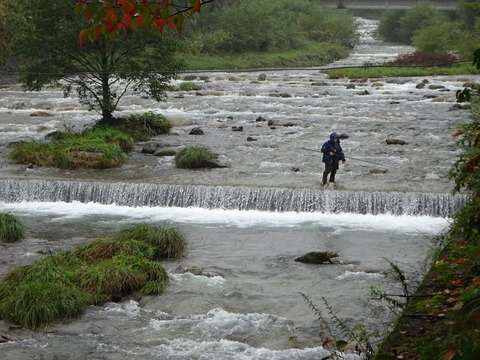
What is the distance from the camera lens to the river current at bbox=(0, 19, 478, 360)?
9.85 meters

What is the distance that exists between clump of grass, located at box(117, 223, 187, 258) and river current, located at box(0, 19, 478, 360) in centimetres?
35

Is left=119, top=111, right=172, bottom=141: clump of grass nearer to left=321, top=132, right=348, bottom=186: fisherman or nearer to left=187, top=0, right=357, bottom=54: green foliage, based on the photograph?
left=321, top=132, right=348, bottom=186: fisherman

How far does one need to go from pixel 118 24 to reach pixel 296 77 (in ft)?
144

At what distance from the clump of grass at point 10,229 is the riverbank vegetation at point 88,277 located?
6.59ft

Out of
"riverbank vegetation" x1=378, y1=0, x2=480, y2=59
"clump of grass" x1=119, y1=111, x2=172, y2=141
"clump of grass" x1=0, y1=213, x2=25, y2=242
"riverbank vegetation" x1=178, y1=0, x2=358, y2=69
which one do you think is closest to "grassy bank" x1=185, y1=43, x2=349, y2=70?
"riverbank vegetation" x1=178, y1=0, x2=358, y2=69

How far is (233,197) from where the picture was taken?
17.4 meters

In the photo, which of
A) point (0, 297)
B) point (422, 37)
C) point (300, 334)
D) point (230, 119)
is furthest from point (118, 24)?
point (422, 37)

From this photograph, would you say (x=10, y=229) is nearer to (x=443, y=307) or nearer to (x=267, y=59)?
(x=443, y=307)

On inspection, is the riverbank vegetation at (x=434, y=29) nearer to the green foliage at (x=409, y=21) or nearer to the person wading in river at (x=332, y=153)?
the green foliage at (x=409, y=21)

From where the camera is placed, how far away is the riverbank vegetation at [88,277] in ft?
34.0

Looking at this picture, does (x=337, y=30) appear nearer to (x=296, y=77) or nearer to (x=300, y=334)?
(x=296, y=77)

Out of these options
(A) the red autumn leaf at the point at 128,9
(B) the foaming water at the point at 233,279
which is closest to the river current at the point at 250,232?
(B) the foaming water at the point at 233,279

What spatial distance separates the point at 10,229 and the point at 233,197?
5.28 metres

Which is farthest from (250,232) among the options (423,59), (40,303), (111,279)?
(423,59)
